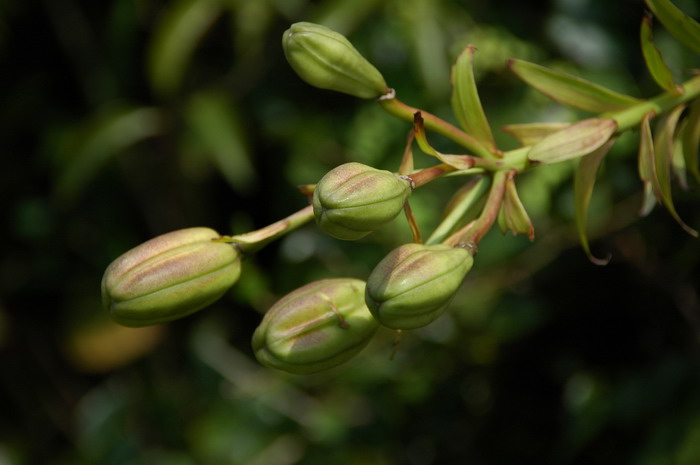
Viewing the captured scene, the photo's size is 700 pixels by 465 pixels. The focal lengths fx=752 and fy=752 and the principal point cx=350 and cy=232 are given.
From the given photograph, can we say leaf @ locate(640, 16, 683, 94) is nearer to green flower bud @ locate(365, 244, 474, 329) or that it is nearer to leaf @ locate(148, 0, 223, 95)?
green flower bud @ locate(365, 244, 474, 329)

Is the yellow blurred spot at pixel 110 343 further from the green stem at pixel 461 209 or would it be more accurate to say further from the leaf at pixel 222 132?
the green stem at pixel 461 209

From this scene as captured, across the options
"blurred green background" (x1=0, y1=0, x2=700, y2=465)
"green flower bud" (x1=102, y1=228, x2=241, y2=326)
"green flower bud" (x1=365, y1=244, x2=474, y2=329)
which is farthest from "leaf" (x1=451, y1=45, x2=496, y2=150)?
"blurred green background" (x1=0, y1=0, x2=700, y2=465)

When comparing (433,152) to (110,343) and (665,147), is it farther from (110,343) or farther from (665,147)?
(110,343)

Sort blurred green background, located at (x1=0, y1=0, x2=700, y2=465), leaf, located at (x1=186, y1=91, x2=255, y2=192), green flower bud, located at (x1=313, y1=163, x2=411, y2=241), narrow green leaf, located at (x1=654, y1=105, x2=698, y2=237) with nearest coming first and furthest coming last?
green flower bud, located at (x1=313, y1=163, x2=411, y2=241)
narrow green leaf, located at (x1=654, y1=105, x2=698, y2=237)
blurred green background, located at (x1=0, y1=0, x2=700, y2=465)
leaf, located at (x1=186, y1=91, x2=255, y2=192)

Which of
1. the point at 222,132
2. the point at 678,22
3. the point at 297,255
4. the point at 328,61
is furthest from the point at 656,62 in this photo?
the point at 222,132

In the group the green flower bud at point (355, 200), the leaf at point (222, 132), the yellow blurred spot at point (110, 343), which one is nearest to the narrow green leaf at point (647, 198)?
the green flower bud at point (355, 200)
